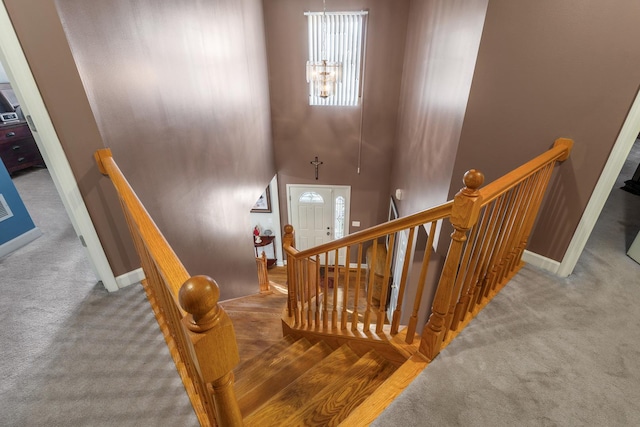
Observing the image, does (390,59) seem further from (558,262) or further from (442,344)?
(442,344)

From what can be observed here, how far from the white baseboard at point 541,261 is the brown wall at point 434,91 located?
2.74 ft

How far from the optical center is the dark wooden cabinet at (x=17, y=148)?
4.72m

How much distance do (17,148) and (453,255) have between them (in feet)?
20.9

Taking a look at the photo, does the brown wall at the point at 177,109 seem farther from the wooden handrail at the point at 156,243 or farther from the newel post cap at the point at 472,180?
the newel post cap at the point at 472,180

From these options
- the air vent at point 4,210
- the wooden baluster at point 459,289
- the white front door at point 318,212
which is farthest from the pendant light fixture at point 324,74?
the air vent at point 4,210

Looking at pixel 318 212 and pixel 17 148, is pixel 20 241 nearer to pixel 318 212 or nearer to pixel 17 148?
pixel 17 148

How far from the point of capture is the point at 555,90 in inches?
83.4

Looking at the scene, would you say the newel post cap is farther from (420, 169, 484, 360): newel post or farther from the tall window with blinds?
the tall window with blinds

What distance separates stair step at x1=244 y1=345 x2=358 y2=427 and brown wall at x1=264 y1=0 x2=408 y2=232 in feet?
15.0

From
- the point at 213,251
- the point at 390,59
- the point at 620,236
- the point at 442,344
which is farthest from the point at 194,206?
the point at 390,59

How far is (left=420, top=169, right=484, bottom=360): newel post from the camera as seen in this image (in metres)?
1.26

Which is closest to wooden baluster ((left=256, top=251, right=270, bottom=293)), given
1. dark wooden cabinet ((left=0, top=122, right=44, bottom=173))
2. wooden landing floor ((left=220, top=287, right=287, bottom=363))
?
wooden landing floor ((left=220, top=287, right=287, bottom=363))

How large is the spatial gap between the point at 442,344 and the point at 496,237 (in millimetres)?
684

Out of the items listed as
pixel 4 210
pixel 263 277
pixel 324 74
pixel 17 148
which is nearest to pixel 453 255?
pixel 4 210
